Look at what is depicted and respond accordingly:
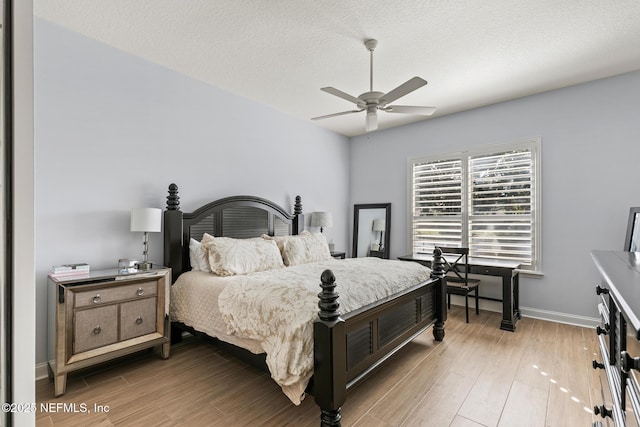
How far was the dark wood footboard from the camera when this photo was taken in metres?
1.85

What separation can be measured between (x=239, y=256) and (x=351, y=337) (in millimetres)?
1529

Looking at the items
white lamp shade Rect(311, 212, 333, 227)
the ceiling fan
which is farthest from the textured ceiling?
white lamp shade Rect(311, 212, 333, 227)

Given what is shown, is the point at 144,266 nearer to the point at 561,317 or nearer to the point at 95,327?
the point at 95,327

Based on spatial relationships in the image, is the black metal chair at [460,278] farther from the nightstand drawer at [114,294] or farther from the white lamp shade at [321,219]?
the nightstand drawer at [114,294]

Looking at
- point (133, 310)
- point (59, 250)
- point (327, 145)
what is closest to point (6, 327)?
point (133, 310)

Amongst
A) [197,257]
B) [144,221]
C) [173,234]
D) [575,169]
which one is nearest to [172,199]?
[173,234]

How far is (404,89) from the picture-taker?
8.56ft

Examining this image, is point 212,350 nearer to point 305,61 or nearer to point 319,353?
point 319,353

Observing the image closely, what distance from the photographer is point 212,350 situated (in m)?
3.09

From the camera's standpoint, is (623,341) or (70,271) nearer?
(623,341)

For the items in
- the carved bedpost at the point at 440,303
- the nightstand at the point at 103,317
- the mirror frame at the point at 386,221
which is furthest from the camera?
the mirror frame at the point at 386,221

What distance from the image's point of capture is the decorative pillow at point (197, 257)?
3227mm

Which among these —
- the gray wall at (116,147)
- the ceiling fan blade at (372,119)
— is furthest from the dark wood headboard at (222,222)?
the ceiling fan blade at (372,119)

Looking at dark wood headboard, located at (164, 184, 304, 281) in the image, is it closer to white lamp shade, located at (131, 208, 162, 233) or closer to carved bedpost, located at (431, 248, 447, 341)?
white lamp shade, located at (131, 208, 162, 233)
